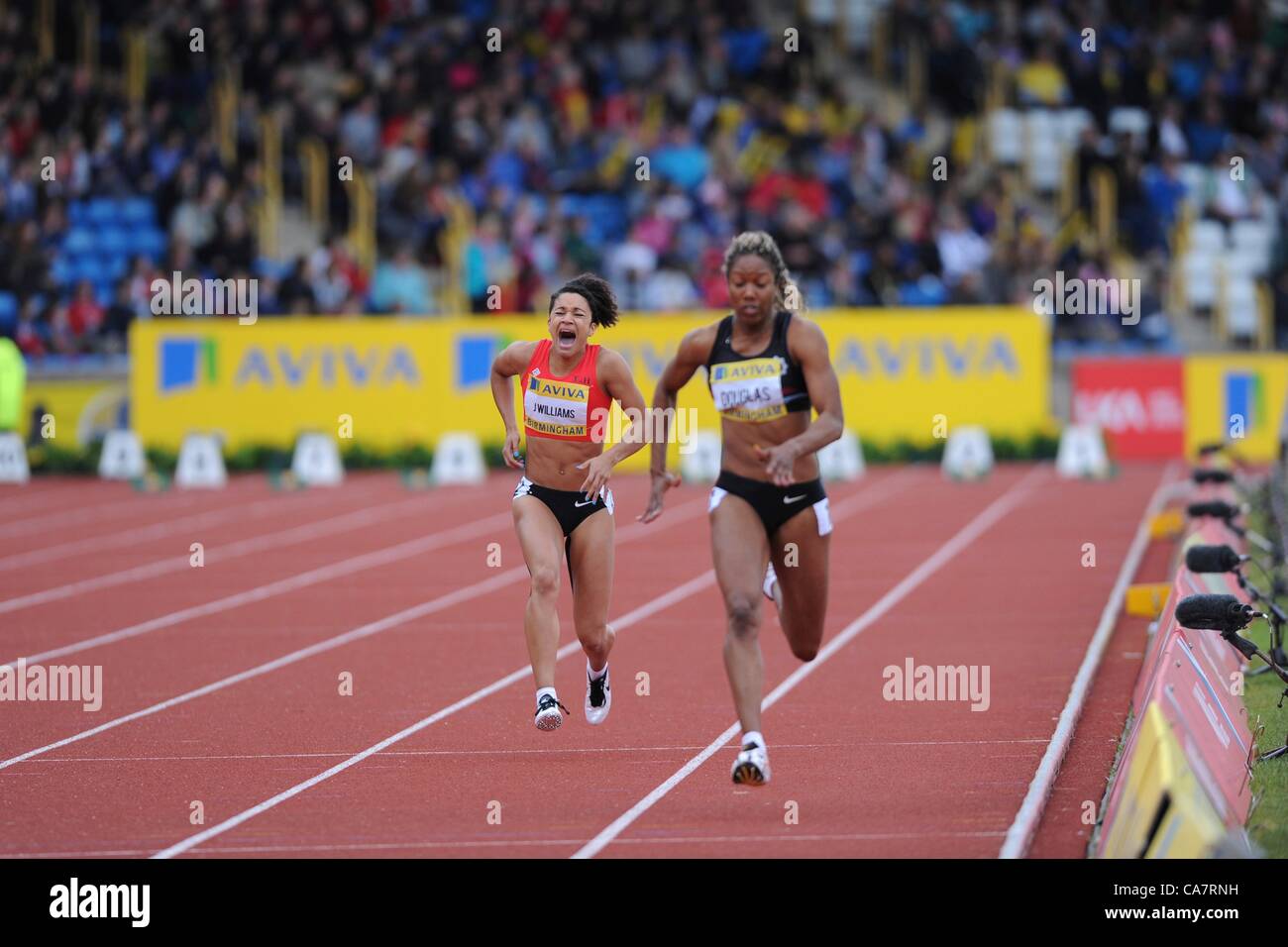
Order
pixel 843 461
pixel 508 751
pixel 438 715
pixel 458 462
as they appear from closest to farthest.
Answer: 1. pixel 508 751
2. pixel 438 715
3. pixel 843 461
4. pixel 458 462

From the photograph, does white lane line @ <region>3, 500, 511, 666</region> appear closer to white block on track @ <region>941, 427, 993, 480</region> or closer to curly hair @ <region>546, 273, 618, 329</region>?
curly hair @ <region>546, 273, 618, 329</region>

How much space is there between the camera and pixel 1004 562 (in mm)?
17125

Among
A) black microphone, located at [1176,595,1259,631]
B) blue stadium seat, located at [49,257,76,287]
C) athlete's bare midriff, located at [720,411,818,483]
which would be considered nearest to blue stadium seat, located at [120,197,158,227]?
blue stadium seat, located at [49,257,76,287]

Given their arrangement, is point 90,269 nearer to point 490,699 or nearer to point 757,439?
point 490,699

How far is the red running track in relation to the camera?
8.28 m

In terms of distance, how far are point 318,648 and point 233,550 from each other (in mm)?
6062

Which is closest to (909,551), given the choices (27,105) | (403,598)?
(403,598)

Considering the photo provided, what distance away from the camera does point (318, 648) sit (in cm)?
1355

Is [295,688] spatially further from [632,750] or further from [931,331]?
[931,331]

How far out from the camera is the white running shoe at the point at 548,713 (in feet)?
30.9

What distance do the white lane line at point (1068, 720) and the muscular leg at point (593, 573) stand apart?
1998mm

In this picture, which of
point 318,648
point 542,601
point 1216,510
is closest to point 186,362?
point 318,648

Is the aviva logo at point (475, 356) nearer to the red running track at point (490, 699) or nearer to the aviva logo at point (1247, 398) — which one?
the red running track at point (490, 699)
